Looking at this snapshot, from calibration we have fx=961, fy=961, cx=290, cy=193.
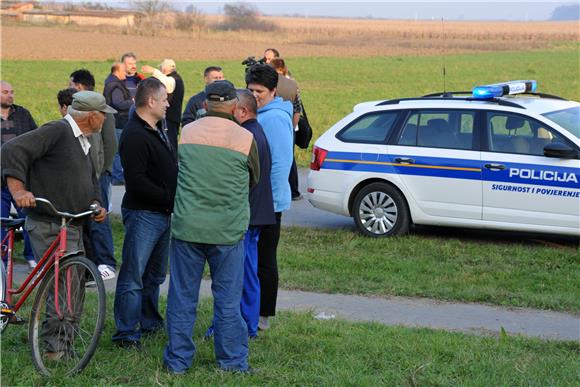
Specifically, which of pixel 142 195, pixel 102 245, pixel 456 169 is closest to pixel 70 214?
pixel 142 195

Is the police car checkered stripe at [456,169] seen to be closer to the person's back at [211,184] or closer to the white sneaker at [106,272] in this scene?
the white sneaker at [106,272]

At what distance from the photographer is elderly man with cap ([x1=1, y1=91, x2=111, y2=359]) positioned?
5.91 metres

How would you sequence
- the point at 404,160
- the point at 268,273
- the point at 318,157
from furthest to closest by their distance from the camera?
the point at 318,157 < the point at 404,160 < the point at 268,273

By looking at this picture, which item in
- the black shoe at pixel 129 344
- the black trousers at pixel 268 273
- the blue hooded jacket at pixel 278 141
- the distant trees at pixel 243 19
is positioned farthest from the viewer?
the distant trees at pixel 243 19

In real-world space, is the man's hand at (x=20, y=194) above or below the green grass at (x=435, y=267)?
above

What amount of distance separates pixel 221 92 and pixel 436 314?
2.98 metres

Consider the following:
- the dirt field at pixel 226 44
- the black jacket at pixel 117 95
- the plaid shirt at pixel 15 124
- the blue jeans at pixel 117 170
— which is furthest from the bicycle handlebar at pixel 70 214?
the dirt field at pixel 226 44

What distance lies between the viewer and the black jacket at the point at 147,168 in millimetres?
6109

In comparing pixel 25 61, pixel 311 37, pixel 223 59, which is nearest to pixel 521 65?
pixel 223 59

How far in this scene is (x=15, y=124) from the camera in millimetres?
9109

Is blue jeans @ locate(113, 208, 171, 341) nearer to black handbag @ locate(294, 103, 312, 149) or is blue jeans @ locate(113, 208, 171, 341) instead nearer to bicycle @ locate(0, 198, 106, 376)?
bicycle @ locate(0, 198, 106, 376)

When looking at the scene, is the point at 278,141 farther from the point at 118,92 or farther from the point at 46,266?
the point at 118,92

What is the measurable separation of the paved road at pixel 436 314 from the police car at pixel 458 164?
2.31 m

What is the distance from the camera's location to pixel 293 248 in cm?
1038
